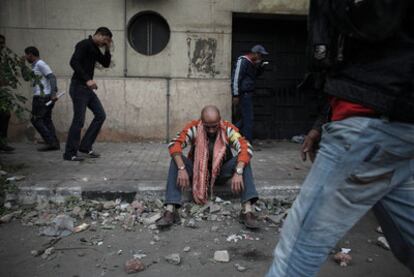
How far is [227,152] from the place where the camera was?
421 centimetres

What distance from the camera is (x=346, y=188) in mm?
1410

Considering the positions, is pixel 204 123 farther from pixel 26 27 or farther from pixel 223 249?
pixel 26 27

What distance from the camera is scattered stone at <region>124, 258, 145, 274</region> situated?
2850mm

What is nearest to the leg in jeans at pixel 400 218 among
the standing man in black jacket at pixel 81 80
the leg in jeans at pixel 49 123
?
the standing man in black jacket at pixel 81 80

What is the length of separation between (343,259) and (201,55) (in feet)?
18.1

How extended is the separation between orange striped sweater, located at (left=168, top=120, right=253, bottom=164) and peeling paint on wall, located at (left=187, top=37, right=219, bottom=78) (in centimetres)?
383

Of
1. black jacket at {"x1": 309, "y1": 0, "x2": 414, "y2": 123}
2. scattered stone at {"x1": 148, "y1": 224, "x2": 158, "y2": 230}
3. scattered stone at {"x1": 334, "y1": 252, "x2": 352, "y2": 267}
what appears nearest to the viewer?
black jacket at {"x1": 309, "y1": 0, "x2": 414, "y2": 123}

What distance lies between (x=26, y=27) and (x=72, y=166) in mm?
3613

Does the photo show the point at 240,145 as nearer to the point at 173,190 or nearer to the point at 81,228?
the point at 173,190

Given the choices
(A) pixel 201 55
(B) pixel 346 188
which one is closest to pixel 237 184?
(B) pixel 346 188

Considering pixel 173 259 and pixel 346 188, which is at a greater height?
pixel 346 188

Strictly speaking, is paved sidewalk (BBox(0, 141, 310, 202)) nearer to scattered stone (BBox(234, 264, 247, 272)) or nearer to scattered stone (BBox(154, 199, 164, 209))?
scattered stone (BBox(154, 199, 164, 209))

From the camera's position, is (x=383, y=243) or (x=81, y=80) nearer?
(x=383, y=243)

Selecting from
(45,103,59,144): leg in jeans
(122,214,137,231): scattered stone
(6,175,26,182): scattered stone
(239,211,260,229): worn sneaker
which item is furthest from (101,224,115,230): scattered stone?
(45,103,59,144): leg in jeans
